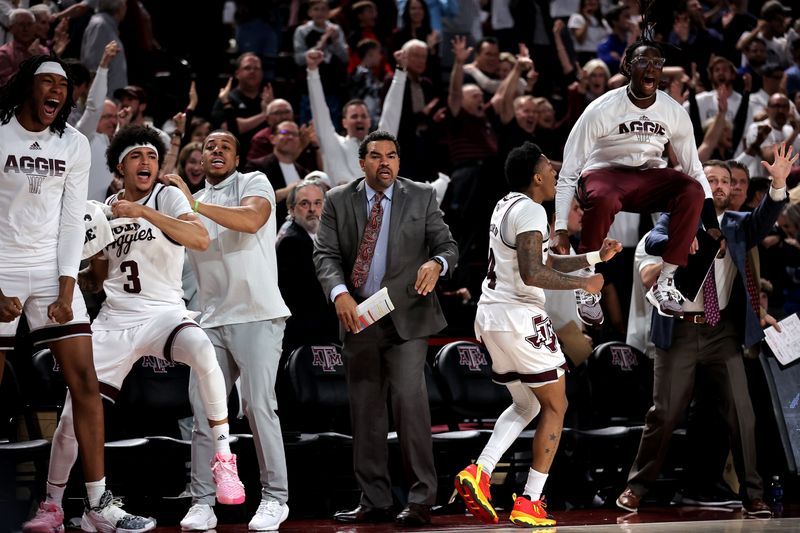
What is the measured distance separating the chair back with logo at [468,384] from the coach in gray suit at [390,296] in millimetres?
1088

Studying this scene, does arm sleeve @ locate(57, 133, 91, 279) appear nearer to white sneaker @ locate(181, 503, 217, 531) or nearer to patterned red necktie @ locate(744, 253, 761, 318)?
white sneaker @ locate(181, 503, 217, 531)

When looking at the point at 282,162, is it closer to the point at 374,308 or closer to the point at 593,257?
the point at 374,308

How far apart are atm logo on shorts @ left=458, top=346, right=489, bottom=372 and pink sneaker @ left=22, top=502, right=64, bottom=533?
3.15 meters

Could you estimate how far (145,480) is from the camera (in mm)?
7465

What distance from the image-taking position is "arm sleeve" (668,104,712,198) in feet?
23.1

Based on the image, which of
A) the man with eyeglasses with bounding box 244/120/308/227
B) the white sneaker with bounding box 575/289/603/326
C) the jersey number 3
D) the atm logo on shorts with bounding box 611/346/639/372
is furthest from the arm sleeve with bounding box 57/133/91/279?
the atm logo on shorts with bounding box 611/346/639/372

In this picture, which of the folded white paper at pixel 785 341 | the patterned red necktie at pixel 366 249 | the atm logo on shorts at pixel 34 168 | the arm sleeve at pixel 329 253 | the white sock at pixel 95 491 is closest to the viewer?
the atm logo on shorts at pixel 34 168

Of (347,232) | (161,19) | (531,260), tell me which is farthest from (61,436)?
(161,19)

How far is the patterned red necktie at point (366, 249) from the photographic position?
7219 millimetres

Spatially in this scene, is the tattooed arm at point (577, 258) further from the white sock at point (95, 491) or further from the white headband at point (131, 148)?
the white sock at point (95, 491)

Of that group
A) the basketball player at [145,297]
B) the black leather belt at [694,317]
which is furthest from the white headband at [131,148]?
the black leather belt at [694,317]

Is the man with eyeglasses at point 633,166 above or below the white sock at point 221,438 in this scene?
above

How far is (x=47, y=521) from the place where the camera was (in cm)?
617

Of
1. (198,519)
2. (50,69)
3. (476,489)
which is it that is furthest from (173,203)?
(476,489)
